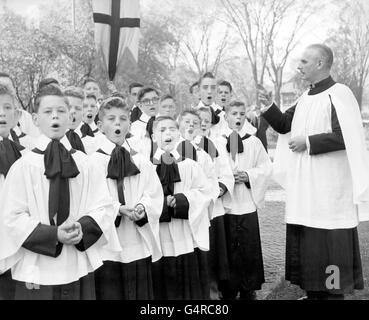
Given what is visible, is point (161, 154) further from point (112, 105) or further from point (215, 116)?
point (215, 116)

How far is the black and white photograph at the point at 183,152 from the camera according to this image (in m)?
2.64

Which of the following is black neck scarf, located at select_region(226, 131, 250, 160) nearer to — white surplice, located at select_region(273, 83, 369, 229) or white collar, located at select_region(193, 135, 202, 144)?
white collar, located at select_region(193, 135, 202, 144)

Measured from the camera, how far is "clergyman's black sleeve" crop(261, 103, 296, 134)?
3.80m

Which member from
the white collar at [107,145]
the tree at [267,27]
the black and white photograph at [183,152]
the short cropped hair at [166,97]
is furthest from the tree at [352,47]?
the white collar at [107,145]

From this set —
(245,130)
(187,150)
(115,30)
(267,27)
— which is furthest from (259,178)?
(115,30)

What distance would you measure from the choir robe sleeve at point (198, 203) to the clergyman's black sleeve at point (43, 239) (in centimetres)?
107

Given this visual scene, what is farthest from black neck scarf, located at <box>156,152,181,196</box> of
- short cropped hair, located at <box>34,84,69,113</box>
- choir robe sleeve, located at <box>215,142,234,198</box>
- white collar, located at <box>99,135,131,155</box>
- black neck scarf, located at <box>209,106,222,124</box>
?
short cropped hair, located at <box>34,84,69,113</box>

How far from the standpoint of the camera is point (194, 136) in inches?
146

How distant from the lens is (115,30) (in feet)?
10.6

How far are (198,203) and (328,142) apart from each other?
1.01 metres

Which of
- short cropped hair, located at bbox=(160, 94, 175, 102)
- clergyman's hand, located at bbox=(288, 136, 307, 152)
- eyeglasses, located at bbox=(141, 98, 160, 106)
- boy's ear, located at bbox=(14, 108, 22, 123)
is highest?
short cropped hair, located at bbox=(160, 94, 175, 102)

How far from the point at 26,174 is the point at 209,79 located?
1.57m

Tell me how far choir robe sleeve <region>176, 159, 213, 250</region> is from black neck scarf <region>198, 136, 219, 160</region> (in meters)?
0.34

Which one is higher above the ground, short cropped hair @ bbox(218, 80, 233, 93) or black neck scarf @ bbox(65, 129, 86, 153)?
short cropped hair @ bbox(218, 80, 233, 93)
